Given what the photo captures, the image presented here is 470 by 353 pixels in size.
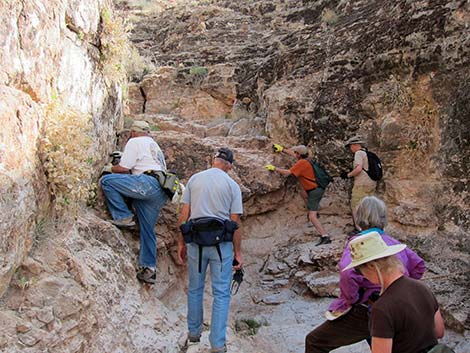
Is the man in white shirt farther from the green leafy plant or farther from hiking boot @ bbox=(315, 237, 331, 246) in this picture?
hiking boot @ bbox=(315, 237, 331, 246)

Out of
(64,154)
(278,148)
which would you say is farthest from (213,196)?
(278,148)

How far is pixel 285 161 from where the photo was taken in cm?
845

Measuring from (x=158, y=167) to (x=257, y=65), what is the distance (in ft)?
19.3

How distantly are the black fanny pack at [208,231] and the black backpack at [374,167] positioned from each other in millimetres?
3419

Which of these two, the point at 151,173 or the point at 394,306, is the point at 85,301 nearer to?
the point at 151,173

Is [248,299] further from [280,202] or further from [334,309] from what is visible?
[334,309]

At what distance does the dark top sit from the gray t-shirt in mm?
2182

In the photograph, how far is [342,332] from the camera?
3758mm

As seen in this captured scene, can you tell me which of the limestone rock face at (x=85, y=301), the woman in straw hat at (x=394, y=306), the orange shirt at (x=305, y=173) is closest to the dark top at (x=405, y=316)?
the woman in straw hat at (x=394, y=306)

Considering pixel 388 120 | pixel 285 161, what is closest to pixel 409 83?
pixel 388 120

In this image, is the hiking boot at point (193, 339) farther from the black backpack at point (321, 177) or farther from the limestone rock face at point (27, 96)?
the black backpack at point (321, 177)

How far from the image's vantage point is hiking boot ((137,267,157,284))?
5387 mm

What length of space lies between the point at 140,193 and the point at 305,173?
3.27 metres

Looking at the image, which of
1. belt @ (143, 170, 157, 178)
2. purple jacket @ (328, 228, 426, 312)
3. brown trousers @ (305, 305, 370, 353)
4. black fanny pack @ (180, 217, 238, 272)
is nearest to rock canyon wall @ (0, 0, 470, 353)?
belt @ (143, 170, 157, 178)
